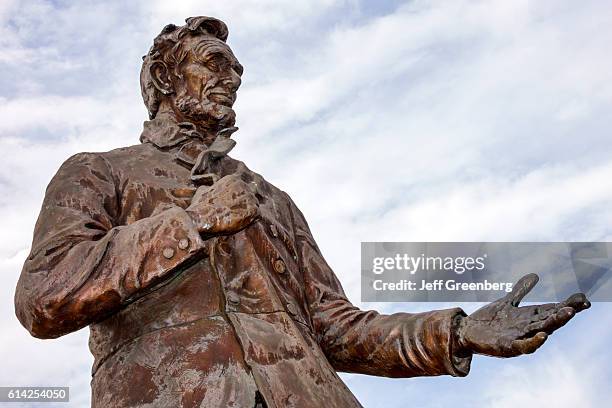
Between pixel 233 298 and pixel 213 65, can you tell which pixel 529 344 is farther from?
pixel 213 65

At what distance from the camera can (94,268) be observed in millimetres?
5684

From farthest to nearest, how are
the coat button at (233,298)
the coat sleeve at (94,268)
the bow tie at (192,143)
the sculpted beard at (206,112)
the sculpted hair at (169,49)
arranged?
the sculpted hair at (169,49) → the sculpted beard at (206,112) → the bow tie at (192,143) → the coat button at (233,298) → the coat sleeve at (94,268)

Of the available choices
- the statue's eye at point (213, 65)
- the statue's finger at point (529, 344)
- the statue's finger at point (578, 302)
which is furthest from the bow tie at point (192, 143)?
the statue's finger at point (578, 302)

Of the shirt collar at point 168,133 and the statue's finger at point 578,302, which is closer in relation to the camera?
the statue's finger at point 578,302

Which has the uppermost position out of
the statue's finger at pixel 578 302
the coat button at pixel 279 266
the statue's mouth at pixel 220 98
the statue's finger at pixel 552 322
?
the statue's mouth at pixel 220 98

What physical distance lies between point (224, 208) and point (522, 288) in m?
1.53

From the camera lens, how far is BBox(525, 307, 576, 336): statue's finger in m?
5.73

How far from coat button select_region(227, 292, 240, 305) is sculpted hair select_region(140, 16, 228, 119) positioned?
1.43m

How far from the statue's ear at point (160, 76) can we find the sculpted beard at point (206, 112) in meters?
0.12

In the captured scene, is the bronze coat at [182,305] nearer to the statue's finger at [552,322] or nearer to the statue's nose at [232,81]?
the statue's nose at [232,81]

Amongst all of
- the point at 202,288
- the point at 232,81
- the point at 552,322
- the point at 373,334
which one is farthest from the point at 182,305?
the point at 552,322

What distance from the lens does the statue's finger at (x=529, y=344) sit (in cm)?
575

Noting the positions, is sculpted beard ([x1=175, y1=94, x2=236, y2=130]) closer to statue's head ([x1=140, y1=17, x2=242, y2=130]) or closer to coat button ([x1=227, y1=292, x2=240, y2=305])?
statue's head ([x1=140, y1=17, x2=242, y2=130])

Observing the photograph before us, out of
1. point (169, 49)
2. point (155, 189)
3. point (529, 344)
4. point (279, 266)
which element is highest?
point (169, 49)
